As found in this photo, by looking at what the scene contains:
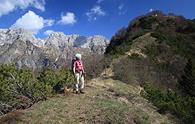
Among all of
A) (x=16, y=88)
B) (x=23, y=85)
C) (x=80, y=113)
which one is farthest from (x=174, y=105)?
(x=16, y=88)

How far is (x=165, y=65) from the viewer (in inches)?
1991

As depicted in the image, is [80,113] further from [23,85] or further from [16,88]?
[23,85]

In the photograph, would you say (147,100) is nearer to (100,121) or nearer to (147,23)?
(100,121)

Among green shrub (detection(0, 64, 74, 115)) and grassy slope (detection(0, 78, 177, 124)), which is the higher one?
green shrub (detection(0, 64, 74, 115))

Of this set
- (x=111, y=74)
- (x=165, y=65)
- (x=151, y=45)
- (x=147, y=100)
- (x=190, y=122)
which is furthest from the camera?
(x=151, y=45)

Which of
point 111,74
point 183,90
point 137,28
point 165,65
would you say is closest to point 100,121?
point 111,74

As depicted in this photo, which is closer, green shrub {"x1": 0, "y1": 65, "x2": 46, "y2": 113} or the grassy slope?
the grassy slope

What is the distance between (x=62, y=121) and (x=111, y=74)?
21308mm

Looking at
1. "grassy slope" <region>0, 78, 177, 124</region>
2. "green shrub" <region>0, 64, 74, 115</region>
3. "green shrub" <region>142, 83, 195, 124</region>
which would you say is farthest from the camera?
"green shrub" <region>142, 83, 195, 124</region>

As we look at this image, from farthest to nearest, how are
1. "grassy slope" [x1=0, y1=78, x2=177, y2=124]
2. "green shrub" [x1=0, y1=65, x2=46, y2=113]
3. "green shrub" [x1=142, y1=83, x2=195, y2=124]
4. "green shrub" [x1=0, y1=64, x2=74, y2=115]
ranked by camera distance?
1. "green shrub" [x1=142, y1=83, x2=195, y2=124]
2. "green shrub" [x1=0, y1=64, x2=74, y2=115]
3. "green shrub" [x1=0, y1=65, x2=46, y2=113]
4. "grassy slope" [x1=0, y1=78, x2=177, y2=124]

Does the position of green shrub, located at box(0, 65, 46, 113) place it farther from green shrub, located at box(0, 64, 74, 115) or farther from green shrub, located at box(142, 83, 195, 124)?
green shrub, located at box(142, 83, 195, 124)

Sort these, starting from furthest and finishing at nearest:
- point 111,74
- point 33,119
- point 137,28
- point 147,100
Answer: point 137,28
point 111,74
point 147,100
point 33,119

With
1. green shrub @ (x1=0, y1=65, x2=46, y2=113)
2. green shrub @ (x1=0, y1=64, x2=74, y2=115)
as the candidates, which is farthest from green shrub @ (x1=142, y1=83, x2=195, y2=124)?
green shrub @ (x1=0, y1=65, x2=46, y2=113)

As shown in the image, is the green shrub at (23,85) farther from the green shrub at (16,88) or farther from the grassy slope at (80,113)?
the grassy slope at (80,113)
